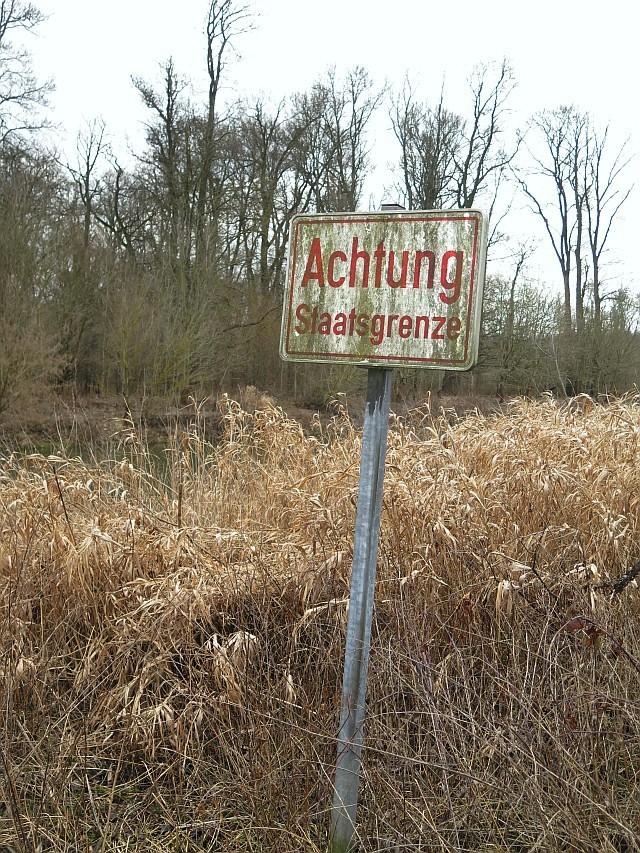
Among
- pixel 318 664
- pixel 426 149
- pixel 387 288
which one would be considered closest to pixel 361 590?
pixel 387 288

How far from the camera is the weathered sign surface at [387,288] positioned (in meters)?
1.95

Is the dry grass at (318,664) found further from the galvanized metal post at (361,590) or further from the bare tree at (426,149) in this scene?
the bare tree at (426,149)

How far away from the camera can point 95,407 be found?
50.1 ft

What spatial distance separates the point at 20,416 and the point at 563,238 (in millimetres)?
18796

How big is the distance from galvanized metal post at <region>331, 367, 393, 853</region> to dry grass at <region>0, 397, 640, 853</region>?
0.31ft

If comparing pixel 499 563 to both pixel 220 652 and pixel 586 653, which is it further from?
pixel 220 652

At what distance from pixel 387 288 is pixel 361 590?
2.46ft

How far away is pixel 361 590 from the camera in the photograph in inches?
82.5

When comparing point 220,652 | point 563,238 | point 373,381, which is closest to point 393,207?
point 373,381

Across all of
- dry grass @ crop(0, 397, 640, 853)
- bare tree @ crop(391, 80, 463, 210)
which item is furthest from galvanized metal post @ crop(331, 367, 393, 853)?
bare tree @ crop(391, 80, 463, 210)

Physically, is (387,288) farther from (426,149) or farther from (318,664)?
(426,149)

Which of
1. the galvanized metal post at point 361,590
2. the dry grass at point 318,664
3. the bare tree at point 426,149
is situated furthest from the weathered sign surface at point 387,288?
the bare tree at point 426,149

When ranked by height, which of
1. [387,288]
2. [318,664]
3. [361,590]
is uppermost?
[387,288]

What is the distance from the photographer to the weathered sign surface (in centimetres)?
195
